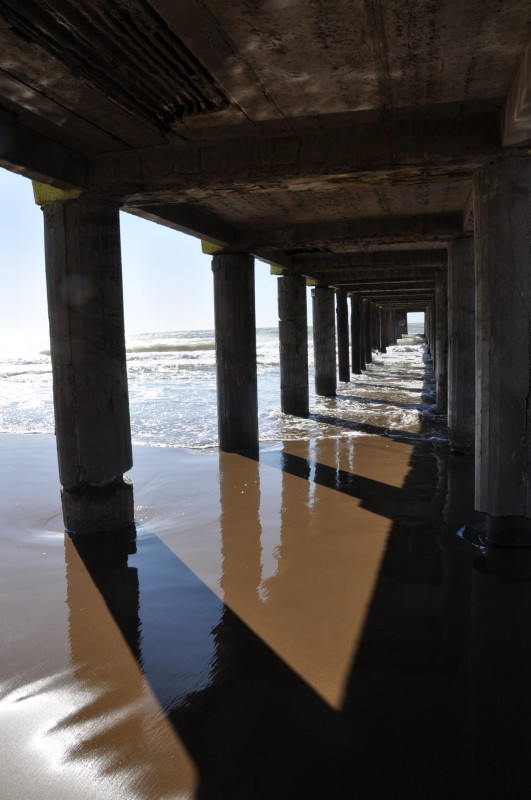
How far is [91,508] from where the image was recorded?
623 centimetres

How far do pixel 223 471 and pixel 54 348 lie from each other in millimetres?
3346

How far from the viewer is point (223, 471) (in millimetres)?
8781

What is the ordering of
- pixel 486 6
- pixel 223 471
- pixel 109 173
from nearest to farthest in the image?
pixel 486 6
pixel 109 173
pixel 223 471

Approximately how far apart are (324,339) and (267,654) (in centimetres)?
1438

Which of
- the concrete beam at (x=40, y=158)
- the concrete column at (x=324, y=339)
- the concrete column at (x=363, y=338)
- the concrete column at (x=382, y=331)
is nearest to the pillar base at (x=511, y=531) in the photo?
the concrete beam at (x=40, y=158)

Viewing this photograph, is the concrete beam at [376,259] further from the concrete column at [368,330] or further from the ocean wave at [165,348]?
the ocean wave at [165,348]

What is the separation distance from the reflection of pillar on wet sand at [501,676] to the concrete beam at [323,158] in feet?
11.1

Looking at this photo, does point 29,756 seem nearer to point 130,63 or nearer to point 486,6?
point 130,63

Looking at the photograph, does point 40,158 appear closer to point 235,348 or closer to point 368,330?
point 235,348

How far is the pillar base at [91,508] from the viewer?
6234mm

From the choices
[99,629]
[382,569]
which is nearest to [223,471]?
[382,569]

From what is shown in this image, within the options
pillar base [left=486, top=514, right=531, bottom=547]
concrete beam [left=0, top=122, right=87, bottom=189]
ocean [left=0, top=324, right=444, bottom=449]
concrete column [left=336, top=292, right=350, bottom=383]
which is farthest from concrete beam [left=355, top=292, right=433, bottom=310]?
pillar base [left=486, top=514, right=531, bottom=547]

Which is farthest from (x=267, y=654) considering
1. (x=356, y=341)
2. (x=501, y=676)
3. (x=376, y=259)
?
(x=356, y=341)

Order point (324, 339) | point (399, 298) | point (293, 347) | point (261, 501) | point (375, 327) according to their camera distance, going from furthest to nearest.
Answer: point (375, 327)
point (399, 298)
point (324, 339)
point (293, 347)
point (261, 501)
